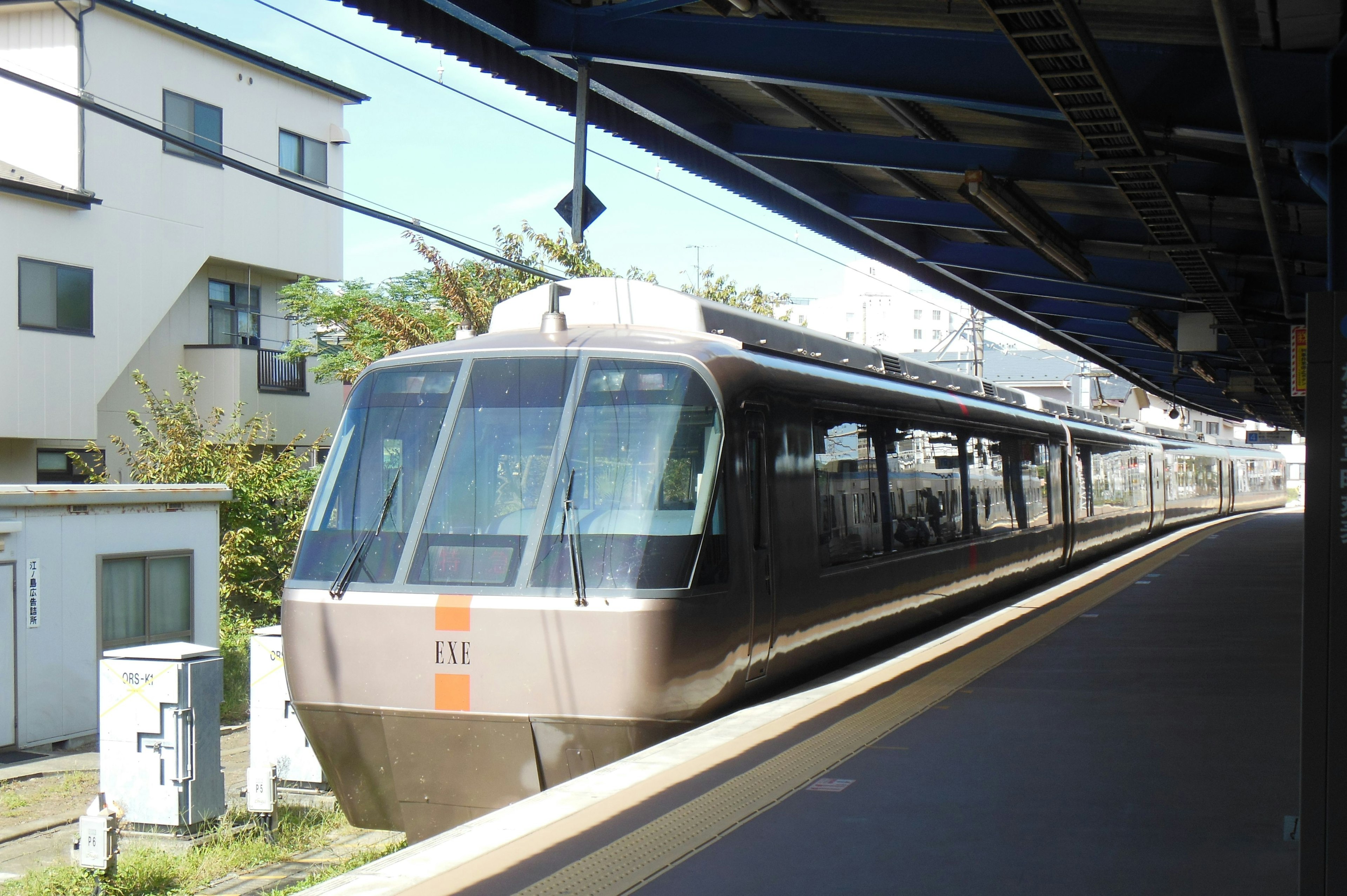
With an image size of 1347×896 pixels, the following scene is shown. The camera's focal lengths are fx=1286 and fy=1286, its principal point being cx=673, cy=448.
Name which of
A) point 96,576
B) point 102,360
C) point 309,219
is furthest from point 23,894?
point 309,219

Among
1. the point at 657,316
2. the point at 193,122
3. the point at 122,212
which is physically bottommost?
the point at 657,316

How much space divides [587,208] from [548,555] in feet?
10.7

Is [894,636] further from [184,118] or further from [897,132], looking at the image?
[184,118]

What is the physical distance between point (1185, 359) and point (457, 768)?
16736 millimetres

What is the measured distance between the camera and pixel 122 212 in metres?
21.7

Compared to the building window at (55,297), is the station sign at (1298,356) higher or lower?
lower

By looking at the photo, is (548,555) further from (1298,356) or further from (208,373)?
(208,373)

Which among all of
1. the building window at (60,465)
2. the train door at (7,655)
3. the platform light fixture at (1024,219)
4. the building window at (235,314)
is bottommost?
the train door at (7,655)

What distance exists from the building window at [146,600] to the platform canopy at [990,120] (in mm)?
7511

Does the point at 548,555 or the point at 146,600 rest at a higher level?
the point at 548,555

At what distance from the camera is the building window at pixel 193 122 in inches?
887

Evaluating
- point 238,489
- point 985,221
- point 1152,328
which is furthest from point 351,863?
point 1152,328

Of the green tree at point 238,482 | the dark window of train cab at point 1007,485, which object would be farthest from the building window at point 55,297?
the dark window of train cab at point 1007,485

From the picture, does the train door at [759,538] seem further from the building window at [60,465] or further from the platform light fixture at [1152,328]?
the building window at [60,465]
